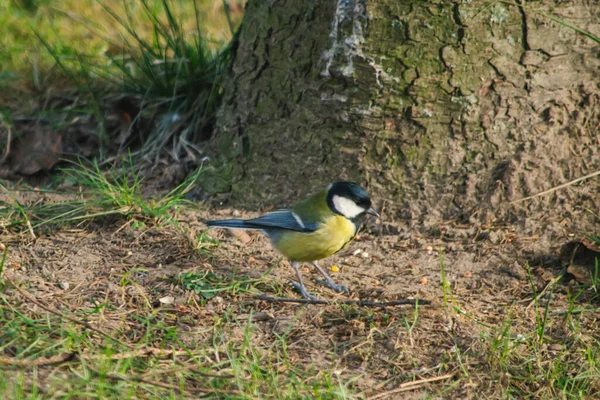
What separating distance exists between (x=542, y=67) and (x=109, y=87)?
296 cm

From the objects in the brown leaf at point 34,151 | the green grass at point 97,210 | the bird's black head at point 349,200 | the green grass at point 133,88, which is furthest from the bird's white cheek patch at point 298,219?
the brown leaf at point 34,151

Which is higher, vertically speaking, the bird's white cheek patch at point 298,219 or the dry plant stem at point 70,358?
the bird's white cheek patch at point 298,219

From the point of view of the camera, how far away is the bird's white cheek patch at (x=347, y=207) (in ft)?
12.0

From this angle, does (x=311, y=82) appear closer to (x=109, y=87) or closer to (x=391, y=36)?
(x=391, y=36)

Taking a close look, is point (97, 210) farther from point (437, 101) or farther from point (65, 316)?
point (437, 101)

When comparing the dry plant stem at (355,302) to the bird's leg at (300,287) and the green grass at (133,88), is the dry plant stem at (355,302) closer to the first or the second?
the bird's leg at (300,287)

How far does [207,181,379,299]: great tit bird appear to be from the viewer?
3592 millimetres

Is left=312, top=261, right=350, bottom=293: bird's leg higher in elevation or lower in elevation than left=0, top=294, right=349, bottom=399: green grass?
higher

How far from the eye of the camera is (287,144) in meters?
4.16

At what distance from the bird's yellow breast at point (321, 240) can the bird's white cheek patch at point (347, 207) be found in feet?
0.12

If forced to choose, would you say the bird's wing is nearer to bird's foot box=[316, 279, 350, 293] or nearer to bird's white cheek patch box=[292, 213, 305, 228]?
bird's white cheek patch box=[292, 213, 305, 228]

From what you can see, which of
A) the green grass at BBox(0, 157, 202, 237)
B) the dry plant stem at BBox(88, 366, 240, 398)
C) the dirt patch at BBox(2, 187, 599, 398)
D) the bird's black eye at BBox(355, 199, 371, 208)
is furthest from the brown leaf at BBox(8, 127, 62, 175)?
the dry plant stem at BBox(88, 366, 240, 398)

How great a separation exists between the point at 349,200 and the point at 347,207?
0.12ft

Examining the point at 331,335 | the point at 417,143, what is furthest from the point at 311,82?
the point at 331,335
